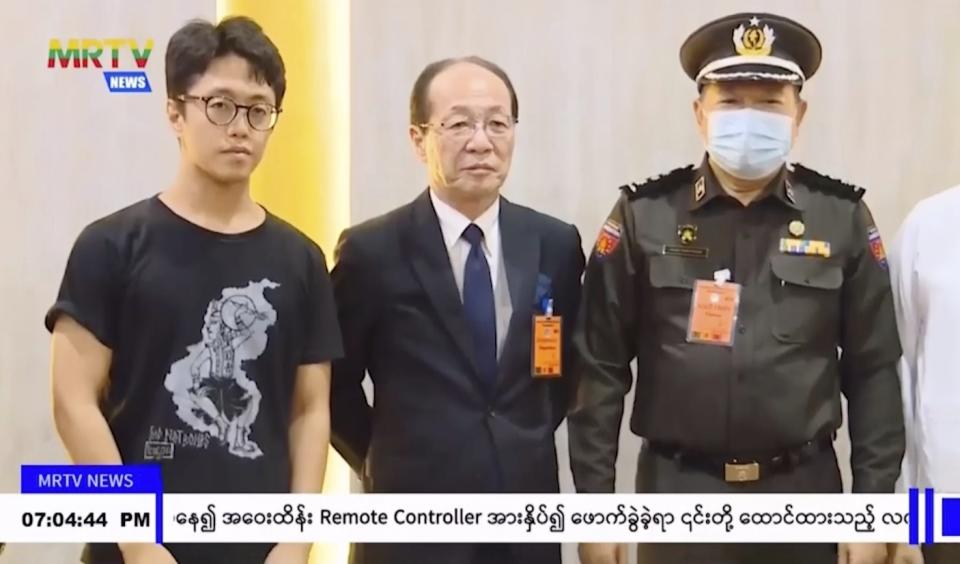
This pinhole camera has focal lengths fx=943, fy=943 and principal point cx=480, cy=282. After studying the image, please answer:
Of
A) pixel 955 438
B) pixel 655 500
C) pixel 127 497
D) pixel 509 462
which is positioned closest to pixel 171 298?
pixel 127 497

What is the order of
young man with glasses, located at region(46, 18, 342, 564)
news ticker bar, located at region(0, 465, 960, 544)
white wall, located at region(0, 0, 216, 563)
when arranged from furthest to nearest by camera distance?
1. white wall, located at region(0, 0, 216, 563)
2. news ticker bar, located at region(0, 465, 960, 544)
3. young man with glasses, located at region(46, 18, 342, 564)

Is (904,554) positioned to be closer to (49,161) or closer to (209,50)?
(209,50)

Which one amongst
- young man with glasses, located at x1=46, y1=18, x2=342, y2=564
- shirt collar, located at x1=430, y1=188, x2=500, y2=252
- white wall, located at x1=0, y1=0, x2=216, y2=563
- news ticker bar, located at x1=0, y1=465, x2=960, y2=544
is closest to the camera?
young man with glasses, located at x1=46, y1=18, x2=342, y2=564

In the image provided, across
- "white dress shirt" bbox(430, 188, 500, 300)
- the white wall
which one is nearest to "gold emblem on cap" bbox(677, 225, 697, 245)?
"white dress shirt" bbox(430, 188, 500, 300)

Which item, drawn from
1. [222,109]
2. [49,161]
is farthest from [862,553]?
[49,161]

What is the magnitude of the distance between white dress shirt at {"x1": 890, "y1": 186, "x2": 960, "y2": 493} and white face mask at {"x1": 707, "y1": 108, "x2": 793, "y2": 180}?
341 millimetres

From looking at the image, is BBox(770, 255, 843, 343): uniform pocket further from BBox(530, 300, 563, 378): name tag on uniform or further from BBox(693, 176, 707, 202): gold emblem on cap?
BBox(530, 300, 563, 378): name tag on uniform

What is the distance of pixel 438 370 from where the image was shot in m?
1.64

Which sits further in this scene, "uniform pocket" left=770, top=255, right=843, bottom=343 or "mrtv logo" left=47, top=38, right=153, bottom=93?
"mrtv logo" left=47, top=38, right=153, bottom=93

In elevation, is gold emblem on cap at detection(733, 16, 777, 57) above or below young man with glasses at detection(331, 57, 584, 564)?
above

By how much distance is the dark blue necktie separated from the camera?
1650 millimetres

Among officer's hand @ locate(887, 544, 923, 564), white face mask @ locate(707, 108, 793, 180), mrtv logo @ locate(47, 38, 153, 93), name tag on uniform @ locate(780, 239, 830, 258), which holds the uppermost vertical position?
mrtv logo @ locate(47, 38, 153, 93)

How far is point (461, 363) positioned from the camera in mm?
1641

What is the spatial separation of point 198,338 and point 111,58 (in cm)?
75
